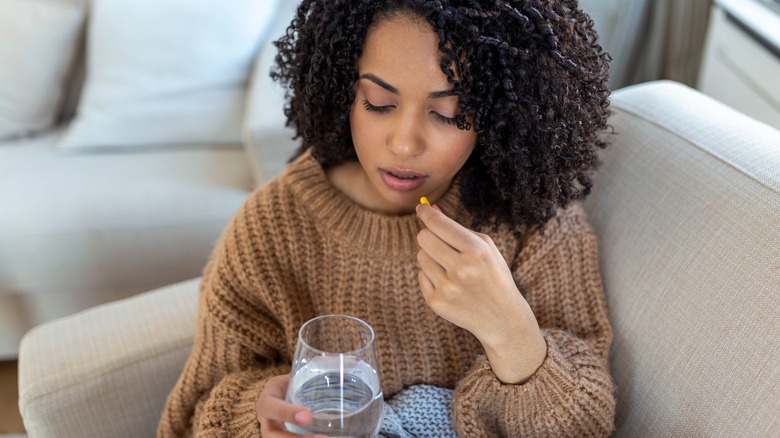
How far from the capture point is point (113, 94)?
6.33 ft

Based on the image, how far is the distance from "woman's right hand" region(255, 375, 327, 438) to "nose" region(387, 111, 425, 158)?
1.00 feet

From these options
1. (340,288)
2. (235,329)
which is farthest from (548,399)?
(235,329)

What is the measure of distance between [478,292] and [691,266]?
11.5 inches

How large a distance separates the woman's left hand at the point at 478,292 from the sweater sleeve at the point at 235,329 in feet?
0.86

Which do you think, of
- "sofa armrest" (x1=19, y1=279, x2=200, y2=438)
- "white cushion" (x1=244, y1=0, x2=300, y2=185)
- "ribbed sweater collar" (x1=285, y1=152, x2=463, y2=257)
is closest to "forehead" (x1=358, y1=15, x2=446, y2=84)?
"ribbed sweater collar" (x1=285, y1=152, x2=463, y2=257)

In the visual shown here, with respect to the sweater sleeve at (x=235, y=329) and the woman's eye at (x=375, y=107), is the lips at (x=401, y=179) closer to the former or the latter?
the woman's eye at (x=375, y=107)

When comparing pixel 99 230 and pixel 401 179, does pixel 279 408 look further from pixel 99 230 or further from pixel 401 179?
pixel 99 230

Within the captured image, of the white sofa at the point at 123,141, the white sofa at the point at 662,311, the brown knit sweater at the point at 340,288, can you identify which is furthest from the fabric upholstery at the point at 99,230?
the brown knit sweater at the point at 340,288

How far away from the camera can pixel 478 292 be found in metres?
0.82

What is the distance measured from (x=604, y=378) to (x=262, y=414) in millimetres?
433

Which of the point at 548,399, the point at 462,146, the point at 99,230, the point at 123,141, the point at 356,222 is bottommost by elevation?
the point at 99,230

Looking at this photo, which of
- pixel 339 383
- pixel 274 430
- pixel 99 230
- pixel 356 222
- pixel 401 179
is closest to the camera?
pixel 339 383

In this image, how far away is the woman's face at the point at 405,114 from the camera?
31.6 inches

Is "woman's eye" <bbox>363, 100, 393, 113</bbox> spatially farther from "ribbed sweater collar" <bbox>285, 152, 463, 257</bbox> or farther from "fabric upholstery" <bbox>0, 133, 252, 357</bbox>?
"fabric upholstery" <bbox>0, 133, 252, 357</bbox>
